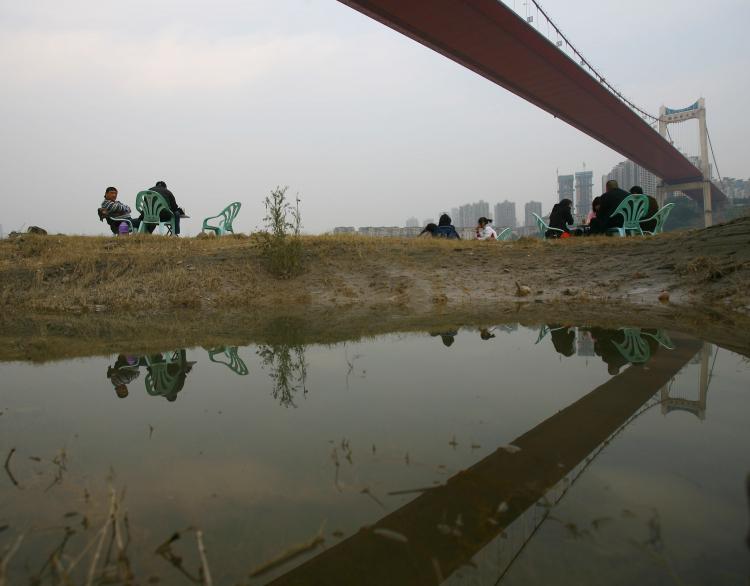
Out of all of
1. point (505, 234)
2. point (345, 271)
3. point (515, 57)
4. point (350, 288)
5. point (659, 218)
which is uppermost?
point (515, 57)

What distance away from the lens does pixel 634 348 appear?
322cm

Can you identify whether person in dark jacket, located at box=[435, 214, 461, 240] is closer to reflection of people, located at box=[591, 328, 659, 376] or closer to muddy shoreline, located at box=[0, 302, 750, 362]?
muddy shoreline, located at box=[0, 302, 750, 362]

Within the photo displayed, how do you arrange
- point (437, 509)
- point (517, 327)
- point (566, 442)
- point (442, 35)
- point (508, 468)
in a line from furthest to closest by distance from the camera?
point (442, 35), point (517, 327), point (566, 442), point (508, 468), point (437, 509)

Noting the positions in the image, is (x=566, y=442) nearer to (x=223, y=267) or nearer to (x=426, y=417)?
Answer: (x=426, y=417)

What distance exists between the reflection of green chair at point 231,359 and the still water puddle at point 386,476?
0.18m

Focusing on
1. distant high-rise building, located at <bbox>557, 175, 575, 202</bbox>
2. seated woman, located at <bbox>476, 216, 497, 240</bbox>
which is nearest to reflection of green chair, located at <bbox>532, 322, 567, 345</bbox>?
seated woman, located at <bbox>476, 216, 497, 240</bbox>

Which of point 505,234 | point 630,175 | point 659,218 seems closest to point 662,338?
point 659,218

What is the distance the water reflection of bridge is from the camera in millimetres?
1104

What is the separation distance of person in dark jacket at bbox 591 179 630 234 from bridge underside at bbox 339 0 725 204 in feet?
17.2

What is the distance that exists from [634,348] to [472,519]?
2.44 meters

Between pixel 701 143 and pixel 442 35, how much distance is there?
3761 centimetres

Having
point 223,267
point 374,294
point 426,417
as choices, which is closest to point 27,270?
point 223,267

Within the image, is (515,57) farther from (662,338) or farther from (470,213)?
(470,213)

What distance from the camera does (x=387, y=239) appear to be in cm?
870
